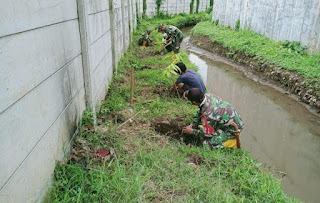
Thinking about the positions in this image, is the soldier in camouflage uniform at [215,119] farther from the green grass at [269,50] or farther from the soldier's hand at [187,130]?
the green grass at [269,50]

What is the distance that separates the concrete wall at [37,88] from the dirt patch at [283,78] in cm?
557

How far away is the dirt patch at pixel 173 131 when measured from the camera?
4168 millimetres

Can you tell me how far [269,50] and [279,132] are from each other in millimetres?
4678

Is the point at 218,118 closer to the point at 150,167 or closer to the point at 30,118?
the point at 150,167

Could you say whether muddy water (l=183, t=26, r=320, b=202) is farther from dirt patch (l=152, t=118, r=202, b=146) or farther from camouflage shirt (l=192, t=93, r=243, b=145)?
dirt patch (l=152, t=118, r=202, b=146)

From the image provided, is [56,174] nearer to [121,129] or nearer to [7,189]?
[7,189]

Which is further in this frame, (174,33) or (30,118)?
(174,33)

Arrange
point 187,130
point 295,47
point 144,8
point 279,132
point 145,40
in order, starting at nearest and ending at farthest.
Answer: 1. point 187,130
2. point 279,132
3. point 295,47
4. point 145,40
5. point 144,8

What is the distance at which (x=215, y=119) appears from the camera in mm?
3881

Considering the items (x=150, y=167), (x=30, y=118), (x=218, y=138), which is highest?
(x=30, y=118)

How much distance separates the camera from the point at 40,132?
6.74ft

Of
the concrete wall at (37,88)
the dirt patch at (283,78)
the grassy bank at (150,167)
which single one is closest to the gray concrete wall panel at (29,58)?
the concrete wall at (37,88)

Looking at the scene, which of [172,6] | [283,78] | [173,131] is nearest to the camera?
[173,131]

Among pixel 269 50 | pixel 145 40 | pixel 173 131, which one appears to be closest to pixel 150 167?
pixel 173 131
